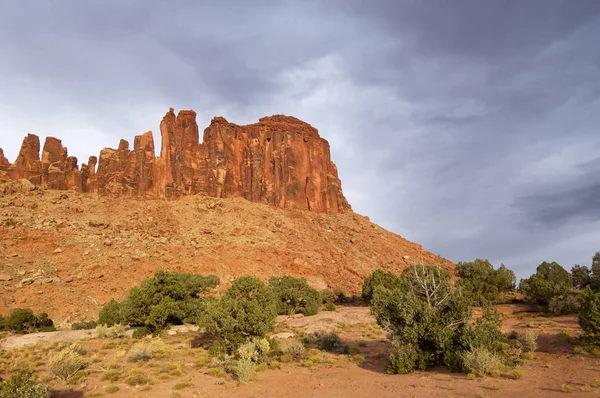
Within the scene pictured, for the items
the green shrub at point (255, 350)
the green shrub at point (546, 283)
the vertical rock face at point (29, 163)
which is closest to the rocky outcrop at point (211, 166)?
the vertical rock face at point (29, 163)

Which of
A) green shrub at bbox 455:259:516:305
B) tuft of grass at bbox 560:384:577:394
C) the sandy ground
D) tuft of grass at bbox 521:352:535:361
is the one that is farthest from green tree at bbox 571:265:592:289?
tuft of grass at bbox 560:384:577:394

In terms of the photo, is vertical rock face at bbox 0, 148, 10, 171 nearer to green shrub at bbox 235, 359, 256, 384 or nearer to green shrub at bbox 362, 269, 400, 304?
green shrub at bbox 362, 269, 400, 304

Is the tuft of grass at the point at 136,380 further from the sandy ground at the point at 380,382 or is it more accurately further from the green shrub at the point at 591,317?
the green shrub at the point at 591,317

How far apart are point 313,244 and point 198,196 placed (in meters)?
24.8

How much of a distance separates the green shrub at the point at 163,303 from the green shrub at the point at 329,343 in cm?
826

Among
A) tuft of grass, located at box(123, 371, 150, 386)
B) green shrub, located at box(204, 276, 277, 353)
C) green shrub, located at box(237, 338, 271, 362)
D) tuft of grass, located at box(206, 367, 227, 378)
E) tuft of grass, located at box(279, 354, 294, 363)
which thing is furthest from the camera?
green shrub, located at box(204, 276, 277, 353)

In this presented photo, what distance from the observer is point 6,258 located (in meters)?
43.2

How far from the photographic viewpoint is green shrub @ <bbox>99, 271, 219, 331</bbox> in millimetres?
26938

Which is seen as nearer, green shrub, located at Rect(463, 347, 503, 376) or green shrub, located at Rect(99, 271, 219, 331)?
green shrub, located at Rect(463, 347, 503, 376)

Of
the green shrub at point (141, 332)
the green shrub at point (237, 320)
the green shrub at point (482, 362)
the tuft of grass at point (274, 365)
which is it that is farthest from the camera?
the green shrub at point (141, 332)

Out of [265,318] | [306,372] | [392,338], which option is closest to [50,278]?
[265,318]

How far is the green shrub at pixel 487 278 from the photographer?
1618 inches

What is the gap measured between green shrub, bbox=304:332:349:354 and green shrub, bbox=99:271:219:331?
8.26 meters

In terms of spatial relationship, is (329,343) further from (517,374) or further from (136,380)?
(517,374)
